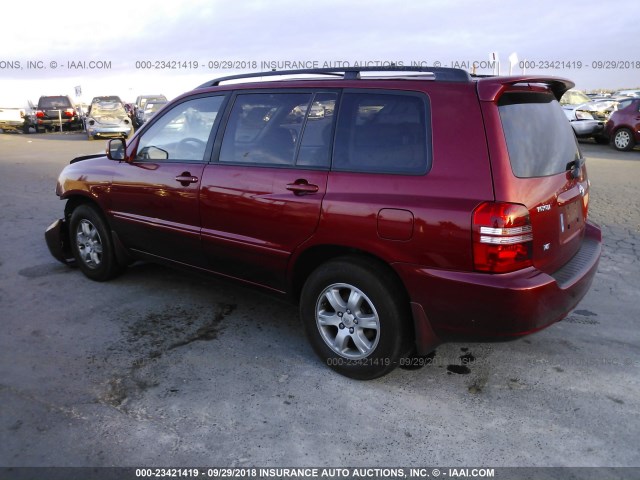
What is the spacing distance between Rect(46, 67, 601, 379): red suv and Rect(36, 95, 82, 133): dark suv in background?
87.3 ft

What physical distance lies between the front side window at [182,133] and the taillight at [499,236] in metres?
2.20

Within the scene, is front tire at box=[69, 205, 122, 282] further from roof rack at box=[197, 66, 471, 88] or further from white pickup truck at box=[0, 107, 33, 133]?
white pickup truck at box=[0, 107, 33, 133]

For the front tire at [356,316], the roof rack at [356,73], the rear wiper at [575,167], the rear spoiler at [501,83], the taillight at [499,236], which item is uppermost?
the roof rack at [356,73]

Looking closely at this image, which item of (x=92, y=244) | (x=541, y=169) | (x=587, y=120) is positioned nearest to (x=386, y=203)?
(x=541, y=169)

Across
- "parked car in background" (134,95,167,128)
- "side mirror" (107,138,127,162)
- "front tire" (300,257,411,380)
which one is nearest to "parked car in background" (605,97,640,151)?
"side mirror" (107,138,127,162)

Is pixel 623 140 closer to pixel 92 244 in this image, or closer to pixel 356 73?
pixel 356 73

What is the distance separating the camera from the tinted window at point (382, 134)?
3.11 metres

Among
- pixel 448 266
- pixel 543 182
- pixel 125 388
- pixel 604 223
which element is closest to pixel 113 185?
pixel 125 388

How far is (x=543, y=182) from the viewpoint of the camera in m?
3.07

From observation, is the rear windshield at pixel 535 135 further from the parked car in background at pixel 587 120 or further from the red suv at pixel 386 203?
the parked car in background at pixel 587 120

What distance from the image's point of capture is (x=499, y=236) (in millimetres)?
2814

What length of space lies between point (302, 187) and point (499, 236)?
1.23 m

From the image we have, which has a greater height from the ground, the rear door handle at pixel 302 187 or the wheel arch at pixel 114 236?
the rear door handle at pixel 302 187

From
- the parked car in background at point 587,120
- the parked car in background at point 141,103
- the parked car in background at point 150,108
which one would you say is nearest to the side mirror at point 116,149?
the parked car in background at point 587,120
